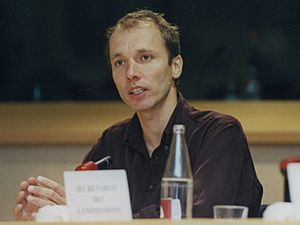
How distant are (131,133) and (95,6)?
3.99ft

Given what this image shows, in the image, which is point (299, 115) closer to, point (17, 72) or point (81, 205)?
point (17, 72)

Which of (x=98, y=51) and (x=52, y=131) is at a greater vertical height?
(x=98, y=51)

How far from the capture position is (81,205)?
6.11 feet

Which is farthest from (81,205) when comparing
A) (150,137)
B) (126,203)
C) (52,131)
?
(52,131)

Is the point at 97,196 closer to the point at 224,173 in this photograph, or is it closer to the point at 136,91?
the point at 224,173

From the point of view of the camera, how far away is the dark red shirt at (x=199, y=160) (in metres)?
2.38

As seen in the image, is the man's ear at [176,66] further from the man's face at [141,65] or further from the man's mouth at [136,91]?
the man's mouth at [136,91]

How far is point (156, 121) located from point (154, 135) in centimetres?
4

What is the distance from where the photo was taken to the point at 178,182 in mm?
2057

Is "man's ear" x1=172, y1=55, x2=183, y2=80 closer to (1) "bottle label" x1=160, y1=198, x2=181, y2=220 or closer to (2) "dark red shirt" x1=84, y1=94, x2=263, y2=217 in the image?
(2) "dark red shirt" x1=84, y1=94, x2=263, y2=217

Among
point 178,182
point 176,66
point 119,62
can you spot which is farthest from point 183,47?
point 178,182

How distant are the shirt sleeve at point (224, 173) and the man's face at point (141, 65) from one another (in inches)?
7.7

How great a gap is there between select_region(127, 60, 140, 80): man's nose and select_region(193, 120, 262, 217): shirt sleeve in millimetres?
245

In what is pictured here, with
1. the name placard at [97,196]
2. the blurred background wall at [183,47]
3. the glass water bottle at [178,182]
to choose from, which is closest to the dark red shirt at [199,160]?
the glass water bottle at [178,182]
